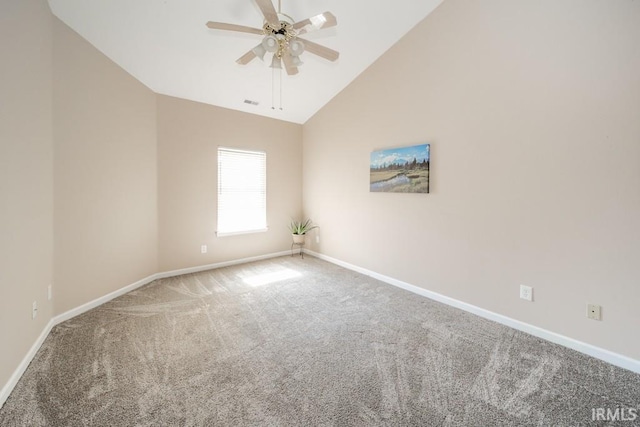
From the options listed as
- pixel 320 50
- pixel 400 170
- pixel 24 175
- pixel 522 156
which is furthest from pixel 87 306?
pixel 522 156

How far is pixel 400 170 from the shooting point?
3436mm

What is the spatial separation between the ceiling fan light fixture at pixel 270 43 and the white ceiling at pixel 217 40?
0.67 meters

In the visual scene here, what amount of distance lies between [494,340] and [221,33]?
403 cm

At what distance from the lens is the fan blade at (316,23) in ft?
6.80

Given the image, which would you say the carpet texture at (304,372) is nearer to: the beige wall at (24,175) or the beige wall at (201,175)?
the beige wall at (24,175)

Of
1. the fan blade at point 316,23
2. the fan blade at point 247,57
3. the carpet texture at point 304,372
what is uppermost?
the fan blade at point 316,23

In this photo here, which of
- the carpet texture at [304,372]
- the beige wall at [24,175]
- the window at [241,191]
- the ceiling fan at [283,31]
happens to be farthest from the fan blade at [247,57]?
the carpet texture at [304,372]

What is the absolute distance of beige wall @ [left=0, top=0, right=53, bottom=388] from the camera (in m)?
1.71

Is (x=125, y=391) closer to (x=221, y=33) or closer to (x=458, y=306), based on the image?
(x=458, y=306)

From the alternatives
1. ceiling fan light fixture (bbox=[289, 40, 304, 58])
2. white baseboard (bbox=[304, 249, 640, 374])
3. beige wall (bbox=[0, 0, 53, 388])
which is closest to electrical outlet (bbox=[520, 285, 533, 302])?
white baseboard (bbox=[304, 249, 640, 374])

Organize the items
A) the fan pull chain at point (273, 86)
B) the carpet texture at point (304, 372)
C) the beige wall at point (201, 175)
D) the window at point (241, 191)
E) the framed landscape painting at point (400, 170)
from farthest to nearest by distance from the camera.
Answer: the window at point (241, 191), the beige wall at point (201, 175), the fan pull chain at point (273, 86), the framed landscape painting at point (400, 170), the carpet texture at point (304, 372)

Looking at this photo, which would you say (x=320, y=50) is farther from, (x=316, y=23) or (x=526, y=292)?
(x=526, y=292)

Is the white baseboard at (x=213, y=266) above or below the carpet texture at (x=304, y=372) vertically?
above

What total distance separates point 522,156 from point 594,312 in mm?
1379
